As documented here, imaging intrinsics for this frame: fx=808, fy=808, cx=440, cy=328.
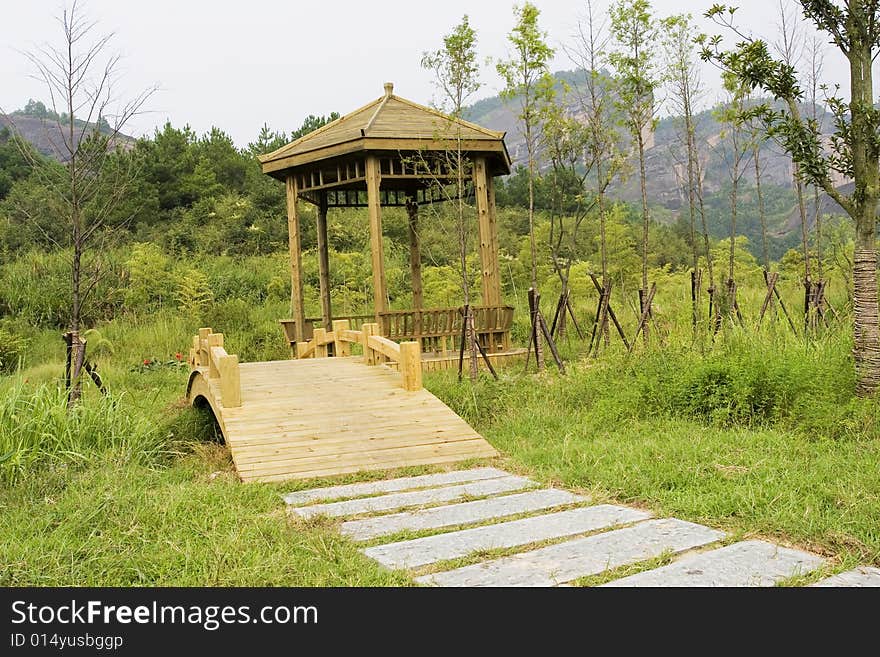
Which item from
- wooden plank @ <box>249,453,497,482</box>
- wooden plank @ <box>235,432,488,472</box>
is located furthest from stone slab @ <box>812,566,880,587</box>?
wooden plank @ <box>235,432,488,472</box>

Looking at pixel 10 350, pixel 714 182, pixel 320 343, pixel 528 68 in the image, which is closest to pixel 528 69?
pixel 528 68

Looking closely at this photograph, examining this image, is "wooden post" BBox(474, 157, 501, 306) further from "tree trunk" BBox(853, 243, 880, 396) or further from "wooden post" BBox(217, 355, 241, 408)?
"tree trunk" BBox(853, 243, 880, 396)

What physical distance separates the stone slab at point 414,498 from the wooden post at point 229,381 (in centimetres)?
222

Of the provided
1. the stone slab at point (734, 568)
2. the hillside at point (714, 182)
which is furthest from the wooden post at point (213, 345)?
the stone slab at point (734, 568)

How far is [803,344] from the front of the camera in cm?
747

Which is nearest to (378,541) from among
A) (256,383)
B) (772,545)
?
(772,545)

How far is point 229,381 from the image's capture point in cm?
691

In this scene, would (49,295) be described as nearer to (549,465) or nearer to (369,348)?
(369,348)

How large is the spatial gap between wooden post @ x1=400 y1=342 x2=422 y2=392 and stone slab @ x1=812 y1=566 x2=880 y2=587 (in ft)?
15.4

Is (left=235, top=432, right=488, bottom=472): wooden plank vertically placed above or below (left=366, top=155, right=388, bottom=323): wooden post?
below

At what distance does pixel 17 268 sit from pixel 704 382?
50.5 feet

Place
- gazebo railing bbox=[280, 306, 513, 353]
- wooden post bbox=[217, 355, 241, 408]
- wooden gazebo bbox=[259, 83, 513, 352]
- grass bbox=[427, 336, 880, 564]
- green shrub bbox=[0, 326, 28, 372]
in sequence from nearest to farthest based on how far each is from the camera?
grass bbox=[427, 336, 880, 564] → wooden post bbox=[217, 355, 241, 408] → wooden gazebo bbox=[259, 83, 513, 352] → gazebo railing bbox=[280, 306, 513, 353] → green shrub bbox=[0, 326, 28, 372]

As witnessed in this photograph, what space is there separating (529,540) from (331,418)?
3.12 metres

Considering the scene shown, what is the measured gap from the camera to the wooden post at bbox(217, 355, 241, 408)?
22.5ft
